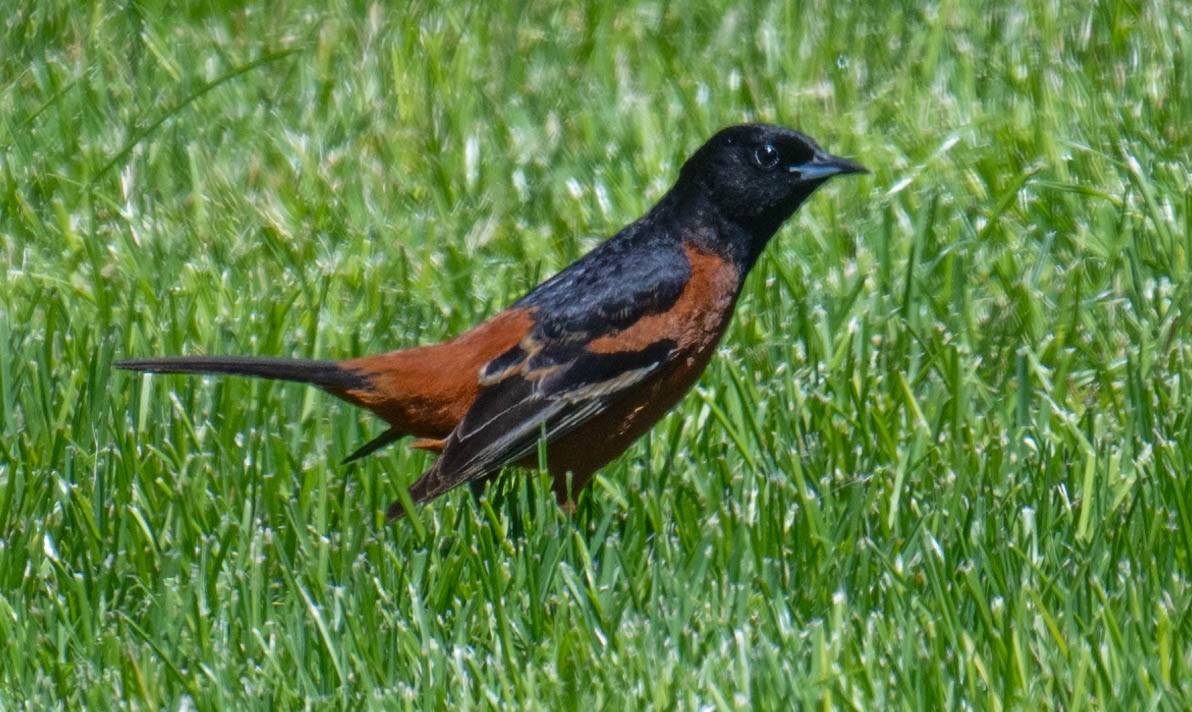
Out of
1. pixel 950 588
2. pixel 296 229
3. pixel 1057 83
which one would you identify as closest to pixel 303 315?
pixel 296 229

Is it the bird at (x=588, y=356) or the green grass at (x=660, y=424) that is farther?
the bird at (x=588, y=356)

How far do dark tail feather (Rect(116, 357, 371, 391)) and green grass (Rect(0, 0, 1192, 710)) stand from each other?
0.69 feet

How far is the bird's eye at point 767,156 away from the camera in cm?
507

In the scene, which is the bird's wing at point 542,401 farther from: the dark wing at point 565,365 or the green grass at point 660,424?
the green grass at point 660,424

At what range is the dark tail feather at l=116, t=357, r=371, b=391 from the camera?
4461mm

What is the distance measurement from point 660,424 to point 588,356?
0.63 metres

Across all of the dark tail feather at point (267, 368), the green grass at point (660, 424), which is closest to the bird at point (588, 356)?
the dark tail feather at point (267, 368)

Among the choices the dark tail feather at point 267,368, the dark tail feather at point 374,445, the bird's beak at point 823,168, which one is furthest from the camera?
the bird's beak at point 823,168

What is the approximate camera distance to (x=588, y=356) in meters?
4.70

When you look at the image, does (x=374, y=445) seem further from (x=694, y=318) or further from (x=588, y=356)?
(x=694, y=318)

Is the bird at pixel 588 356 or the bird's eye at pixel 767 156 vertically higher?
the bird's eye at pixel 767 156

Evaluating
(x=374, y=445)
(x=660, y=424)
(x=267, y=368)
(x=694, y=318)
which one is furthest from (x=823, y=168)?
(x=267, y=368)

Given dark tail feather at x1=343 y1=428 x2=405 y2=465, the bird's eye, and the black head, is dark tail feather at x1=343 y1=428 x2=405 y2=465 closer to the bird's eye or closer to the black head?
the black head

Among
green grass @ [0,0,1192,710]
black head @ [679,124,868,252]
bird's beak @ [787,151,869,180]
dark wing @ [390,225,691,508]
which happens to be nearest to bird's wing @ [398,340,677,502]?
dark wing @ [390,225,691,508]
